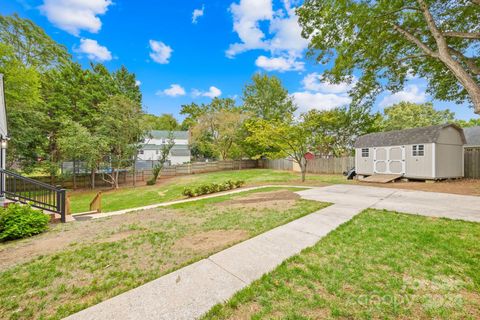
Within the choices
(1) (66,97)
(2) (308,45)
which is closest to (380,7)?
(2) (308,45)

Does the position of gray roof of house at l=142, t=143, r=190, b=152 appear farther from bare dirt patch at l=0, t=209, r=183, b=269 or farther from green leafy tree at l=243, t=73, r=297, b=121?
bare dirt patch at l=0, t=209, r=183, b=269

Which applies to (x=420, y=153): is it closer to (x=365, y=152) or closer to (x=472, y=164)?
→ (x=365, y=152)

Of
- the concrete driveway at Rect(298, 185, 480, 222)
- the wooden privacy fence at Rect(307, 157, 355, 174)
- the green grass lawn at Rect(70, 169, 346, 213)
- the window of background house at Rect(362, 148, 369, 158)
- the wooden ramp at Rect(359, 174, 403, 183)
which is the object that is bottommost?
the green grass lawn at Rect(70, 169, 346, 213)

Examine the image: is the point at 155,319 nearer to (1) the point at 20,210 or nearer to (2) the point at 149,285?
(2) the point at 149,285

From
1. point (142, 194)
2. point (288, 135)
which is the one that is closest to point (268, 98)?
point (288, 135)

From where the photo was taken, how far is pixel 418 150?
10688mm

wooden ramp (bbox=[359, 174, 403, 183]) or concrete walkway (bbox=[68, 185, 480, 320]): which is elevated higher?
wooden ramp (bbox=[359, 174, 403, 183])

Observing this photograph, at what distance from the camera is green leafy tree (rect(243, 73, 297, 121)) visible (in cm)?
2811

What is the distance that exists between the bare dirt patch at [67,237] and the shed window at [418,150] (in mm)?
12900

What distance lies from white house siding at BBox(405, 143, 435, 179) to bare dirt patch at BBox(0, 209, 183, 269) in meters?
12.7

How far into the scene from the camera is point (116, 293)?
7.02ft

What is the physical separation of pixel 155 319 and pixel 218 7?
47.5ft

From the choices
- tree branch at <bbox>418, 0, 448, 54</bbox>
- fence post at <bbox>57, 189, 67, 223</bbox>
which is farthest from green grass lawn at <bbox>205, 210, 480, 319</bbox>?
tree branch at <bbox>418, 0, 448, 54</bbox>

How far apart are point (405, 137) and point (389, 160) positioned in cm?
155
